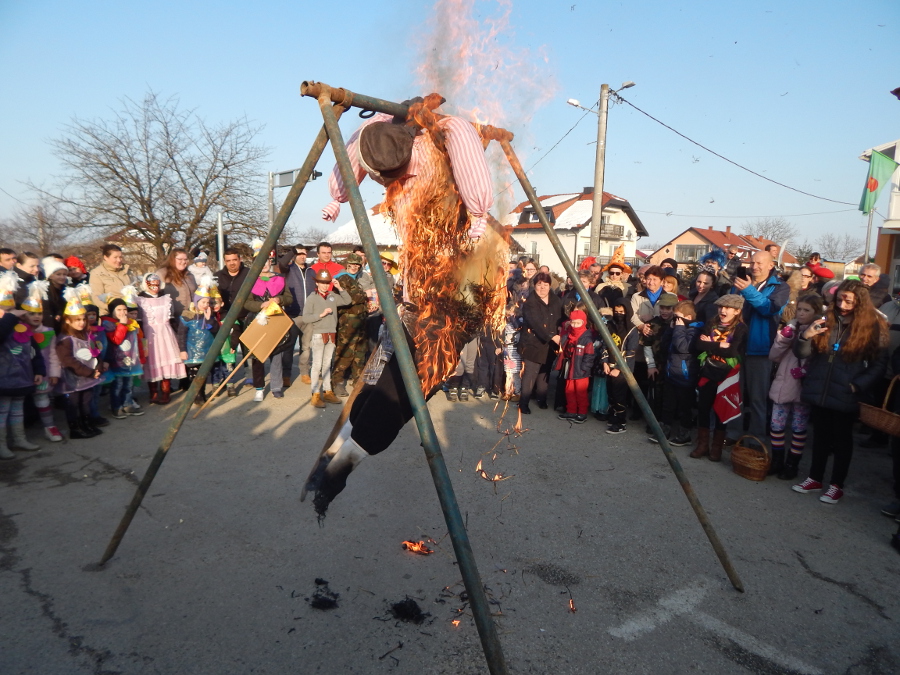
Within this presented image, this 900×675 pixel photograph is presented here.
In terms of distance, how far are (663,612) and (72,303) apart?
18.3 feet

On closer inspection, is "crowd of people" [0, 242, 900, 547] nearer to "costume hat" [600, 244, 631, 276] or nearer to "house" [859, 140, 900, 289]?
"costume hat" [600, 244, 631, 276]

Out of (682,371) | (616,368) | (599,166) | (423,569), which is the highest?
(599,166)

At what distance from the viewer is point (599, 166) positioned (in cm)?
1239

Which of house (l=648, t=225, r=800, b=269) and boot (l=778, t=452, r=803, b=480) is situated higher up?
house (l=648, t=225, r=800, b=269)

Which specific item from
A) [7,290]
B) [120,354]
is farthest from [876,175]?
[7,290]

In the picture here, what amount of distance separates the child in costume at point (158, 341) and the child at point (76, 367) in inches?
38.8

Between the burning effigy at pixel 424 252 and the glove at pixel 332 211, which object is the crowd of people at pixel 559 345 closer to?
the burning effigy at pixel 424 252

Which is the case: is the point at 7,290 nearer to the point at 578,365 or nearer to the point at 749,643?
the point at 578,365

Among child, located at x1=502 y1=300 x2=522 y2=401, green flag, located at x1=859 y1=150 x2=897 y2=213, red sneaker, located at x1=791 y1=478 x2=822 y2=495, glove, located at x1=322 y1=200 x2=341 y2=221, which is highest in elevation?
green flag, located at x1=859 y1=150 x2=897 y2=213

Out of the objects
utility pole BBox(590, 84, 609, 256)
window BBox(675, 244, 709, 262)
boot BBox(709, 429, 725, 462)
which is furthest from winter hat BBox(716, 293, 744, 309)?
window BBox(675, 244, 709, 262)

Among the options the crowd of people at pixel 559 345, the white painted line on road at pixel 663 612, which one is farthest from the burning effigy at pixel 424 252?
the white painted line on road at pixel 663 612

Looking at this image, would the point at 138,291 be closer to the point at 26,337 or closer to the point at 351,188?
the point at 26,337

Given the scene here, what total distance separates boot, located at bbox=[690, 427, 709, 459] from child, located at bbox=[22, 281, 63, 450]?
19.6 ft

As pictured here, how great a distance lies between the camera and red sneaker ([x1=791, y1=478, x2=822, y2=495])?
4.50m
